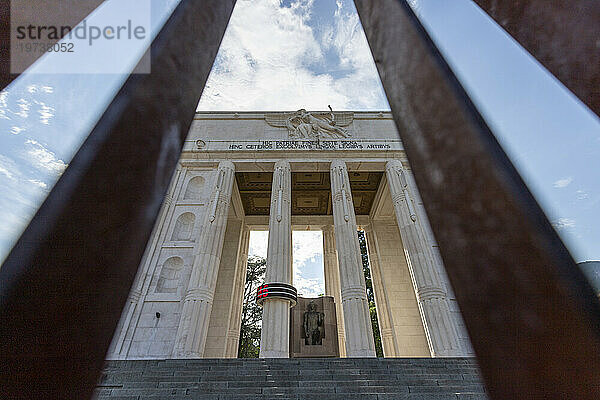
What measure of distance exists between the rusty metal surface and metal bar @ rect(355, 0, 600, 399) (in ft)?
1.44

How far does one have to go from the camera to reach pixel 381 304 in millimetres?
18438

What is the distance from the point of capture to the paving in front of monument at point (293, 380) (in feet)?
19.3

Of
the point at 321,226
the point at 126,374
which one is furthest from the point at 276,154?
the point at 126,374

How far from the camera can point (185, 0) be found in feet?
3.43

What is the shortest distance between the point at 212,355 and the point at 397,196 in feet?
38.0

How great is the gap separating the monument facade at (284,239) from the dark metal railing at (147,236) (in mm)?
11266

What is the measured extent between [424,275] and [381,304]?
6.34 m

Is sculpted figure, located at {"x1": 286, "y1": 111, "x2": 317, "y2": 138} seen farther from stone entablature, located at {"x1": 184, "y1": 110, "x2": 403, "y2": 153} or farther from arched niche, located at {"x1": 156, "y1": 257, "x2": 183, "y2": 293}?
arched niche, located at {"x1": 156, "y1": 257, "x2": 183, "y2": 293}

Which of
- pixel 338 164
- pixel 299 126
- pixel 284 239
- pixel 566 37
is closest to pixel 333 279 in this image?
pixel 284 239

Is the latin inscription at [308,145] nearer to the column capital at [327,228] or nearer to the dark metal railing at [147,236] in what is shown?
the column capital at [327,228]

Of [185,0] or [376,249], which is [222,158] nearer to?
[376,249]

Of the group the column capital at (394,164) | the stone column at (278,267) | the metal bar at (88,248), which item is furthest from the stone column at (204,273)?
the metal bar at (88,248)

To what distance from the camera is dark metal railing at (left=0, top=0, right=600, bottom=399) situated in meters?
0.45

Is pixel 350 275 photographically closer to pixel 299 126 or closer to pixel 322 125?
pixel 322 125
